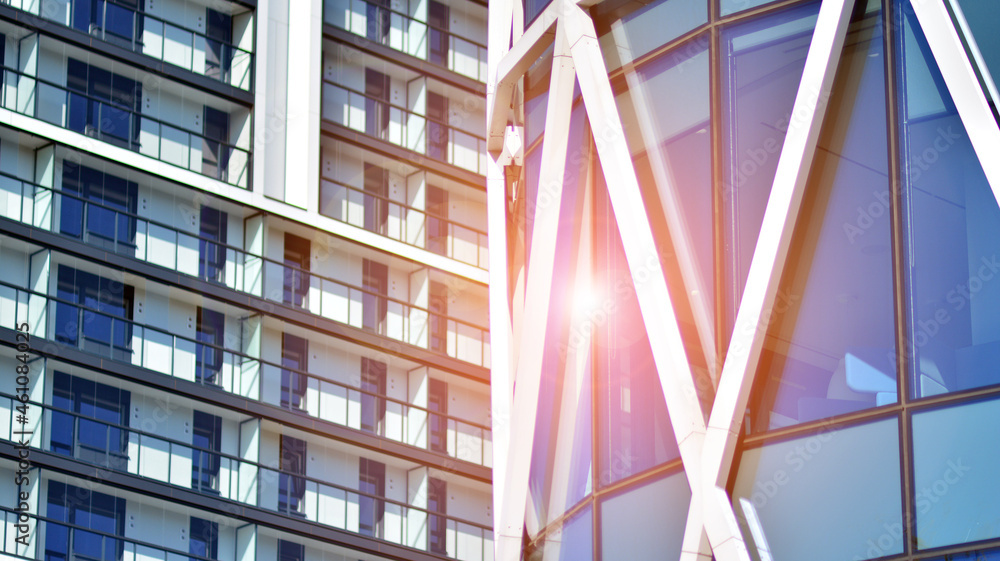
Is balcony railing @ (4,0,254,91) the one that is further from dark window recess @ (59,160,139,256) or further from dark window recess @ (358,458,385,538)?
dark window recess @ (358,458,385,538)

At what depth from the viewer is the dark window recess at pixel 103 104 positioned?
1524 inches

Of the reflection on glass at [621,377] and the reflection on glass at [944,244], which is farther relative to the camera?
the reflection on glass at [621,377]

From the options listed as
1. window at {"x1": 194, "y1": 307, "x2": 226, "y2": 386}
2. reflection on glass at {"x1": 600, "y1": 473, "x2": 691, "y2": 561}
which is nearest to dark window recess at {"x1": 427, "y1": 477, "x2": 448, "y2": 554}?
window at {"x1": 194, "y1": 307, "x2": 226, "y2": 386}

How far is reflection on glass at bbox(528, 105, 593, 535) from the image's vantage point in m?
16.2

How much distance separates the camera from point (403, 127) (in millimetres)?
45500

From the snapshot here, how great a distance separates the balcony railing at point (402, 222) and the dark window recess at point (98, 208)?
19.4ft

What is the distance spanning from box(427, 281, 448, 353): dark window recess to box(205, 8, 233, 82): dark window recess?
317 inches

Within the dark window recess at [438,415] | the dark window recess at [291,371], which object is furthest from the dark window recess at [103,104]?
the dark window recess at [438,415]

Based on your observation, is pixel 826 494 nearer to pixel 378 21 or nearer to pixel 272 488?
pixel 272 488

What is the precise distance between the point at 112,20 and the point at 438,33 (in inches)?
418

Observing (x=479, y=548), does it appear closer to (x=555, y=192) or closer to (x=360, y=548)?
(x=360, y=548)

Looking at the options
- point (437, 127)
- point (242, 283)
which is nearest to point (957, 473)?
point (242, 283)

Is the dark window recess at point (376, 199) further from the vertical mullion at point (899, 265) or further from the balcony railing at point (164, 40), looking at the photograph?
the vertical mullion at point (899, 265)

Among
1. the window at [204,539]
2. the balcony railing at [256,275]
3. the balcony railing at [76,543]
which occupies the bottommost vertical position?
the balcony railing at [76,543]
